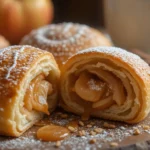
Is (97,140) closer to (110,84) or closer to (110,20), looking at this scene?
(110,84)

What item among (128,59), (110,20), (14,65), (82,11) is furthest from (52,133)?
(82,11)

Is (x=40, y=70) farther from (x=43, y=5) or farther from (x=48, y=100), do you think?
(x=43, y=5)

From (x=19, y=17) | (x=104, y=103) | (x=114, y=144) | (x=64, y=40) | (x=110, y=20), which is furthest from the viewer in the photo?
(x=19, y=17)

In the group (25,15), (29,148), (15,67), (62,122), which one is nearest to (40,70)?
(15,67)

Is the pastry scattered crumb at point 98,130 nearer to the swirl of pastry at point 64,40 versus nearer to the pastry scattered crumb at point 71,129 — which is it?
the pastry scattered crumb at point 71,129

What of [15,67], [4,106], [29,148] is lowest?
[29,148]

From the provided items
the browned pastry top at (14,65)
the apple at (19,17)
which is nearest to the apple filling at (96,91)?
the browned pastry top at (14,65)

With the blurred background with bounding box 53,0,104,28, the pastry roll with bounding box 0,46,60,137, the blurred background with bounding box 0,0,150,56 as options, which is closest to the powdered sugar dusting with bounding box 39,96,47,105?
the pastry roll with bounding box 0,46,60,137
